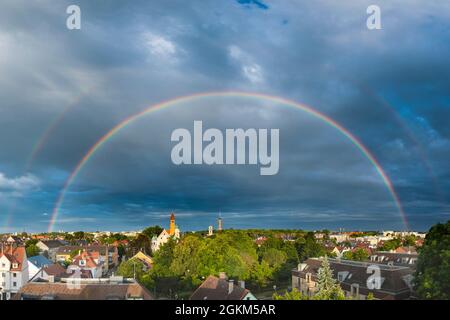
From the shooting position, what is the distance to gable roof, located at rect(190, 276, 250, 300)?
2971cm

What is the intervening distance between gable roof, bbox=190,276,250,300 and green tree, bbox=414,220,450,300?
1108cm

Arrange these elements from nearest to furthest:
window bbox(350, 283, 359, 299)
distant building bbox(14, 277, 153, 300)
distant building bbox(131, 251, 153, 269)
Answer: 1. distant building bbox(14, 277, 153, 300)
2. window bbox(350, 283, 359, 299)
3. distant building bbox(131, 251, 153, 269)

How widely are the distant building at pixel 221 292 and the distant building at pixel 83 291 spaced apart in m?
3.66

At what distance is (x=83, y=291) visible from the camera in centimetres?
3150

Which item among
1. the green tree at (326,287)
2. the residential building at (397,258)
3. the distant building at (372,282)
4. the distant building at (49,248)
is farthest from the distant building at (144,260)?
the green tree at (326,287)

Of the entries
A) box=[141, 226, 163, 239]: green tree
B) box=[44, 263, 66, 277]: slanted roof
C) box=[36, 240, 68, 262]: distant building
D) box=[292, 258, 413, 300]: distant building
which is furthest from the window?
box=[141, 226, 163, 239]: green tree

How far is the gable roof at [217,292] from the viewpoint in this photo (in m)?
29.7

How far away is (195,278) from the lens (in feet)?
155

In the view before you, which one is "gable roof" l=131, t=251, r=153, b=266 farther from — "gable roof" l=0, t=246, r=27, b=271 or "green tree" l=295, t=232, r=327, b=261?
"green tree" l=295, t=232, r=327, b=261

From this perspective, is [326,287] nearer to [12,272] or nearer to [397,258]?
[12,272]

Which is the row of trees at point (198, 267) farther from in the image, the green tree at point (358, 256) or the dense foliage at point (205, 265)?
the green tree at point (358, 256)
